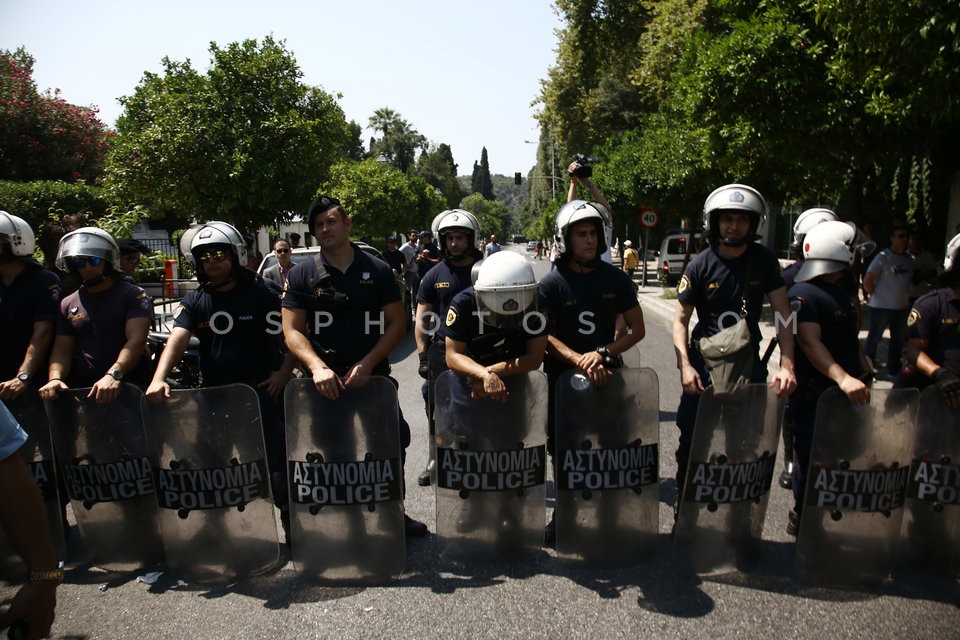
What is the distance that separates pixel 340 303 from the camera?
12.6 feet

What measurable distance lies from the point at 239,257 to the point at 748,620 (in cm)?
317

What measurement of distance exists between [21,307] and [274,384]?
5.16ft

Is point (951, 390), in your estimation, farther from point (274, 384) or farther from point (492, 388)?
point (274, 384)

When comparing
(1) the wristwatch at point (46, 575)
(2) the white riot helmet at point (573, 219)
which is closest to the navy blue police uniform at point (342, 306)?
(2) the white riot helmet at point (573, 219)


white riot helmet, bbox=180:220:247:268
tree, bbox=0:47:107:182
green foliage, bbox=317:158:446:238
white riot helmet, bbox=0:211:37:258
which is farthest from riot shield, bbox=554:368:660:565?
green foliage, bbox=317:158:446:238

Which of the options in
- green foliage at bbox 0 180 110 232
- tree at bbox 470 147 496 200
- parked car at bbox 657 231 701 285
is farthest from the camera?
tree at bbox 470 147 496 200

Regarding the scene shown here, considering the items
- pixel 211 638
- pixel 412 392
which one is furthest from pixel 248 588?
pixel 412 392

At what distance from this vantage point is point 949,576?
3.46m

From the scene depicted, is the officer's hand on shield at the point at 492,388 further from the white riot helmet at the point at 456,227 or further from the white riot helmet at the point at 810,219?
the white riot helmet at the point at 810,219

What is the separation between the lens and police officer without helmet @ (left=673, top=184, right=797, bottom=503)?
3.75m

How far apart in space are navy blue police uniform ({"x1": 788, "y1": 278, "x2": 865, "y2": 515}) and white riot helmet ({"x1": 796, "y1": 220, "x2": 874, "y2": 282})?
0.23 feet

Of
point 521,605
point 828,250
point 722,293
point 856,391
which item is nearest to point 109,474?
point 521,605

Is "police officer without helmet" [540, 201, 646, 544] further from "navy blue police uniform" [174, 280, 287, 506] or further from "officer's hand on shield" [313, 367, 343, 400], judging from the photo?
"navy blue police uniform" [174, 280, 287, 506]

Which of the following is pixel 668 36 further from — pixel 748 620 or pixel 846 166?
pixel 748 620
